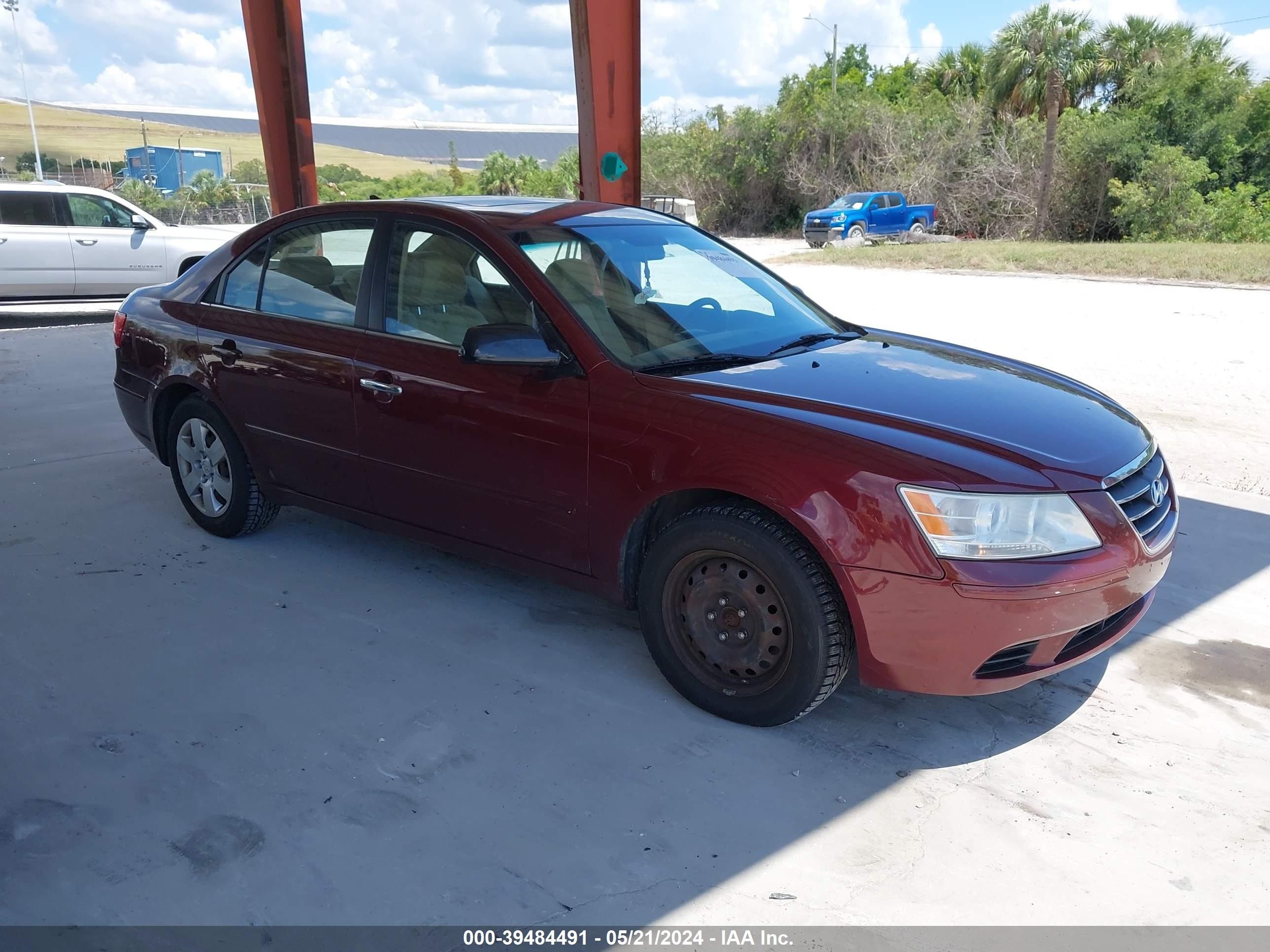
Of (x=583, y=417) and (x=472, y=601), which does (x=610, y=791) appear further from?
(x=472, y=601)

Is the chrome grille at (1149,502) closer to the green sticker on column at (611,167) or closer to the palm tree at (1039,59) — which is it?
the green sticker on column at (611,167)

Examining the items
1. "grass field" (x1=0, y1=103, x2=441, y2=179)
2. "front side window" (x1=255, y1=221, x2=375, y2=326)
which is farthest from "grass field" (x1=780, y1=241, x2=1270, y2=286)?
"grass field" (x1=0, y1=103, x2=441, y2=179)

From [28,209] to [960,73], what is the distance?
3938 centimetres

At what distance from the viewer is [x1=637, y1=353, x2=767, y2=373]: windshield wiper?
3660mm

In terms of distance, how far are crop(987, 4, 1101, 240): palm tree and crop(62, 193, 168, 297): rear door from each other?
28398mm

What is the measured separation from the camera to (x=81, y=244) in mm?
13664

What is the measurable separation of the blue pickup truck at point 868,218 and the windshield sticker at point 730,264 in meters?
26.7

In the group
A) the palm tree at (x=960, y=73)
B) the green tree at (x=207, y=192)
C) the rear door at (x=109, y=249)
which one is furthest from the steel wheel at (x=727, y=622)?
the green tree at (x=207, y=192)

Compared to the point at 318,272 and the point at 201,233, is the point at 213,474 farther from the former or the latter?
the point at 201,233

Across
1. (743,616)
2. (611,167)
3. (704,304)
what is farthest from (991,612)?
(611,167)

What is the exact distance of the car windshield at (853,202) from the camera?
30547mm

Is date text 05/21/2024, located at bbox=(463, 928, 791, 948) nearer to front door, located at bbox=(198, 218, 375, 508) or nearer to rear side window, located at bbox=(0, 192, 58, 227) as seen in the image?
front door, located at bbox=(198, 218, 375, 508)

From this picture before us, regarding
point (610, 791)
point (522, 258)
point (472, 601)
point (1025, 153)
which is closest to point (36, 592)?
point (472, 601)

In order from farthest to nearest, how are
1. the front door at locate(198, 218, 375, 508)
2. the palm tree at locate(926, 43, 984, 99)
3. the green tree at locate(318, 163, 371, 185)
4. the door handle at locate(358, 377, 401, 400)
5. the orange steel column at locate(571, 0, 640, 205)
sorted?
1. the green tree at locate(318, 163, 371, 185)
2. the palm tree at locate(926, 43, 984, 99)
3. the orange steel column at locate(571, 0, 640, 205)
4. the front door at locate(198, 218, 375, 508)
5. the door handle at locate(358, 377, 401, 400)
